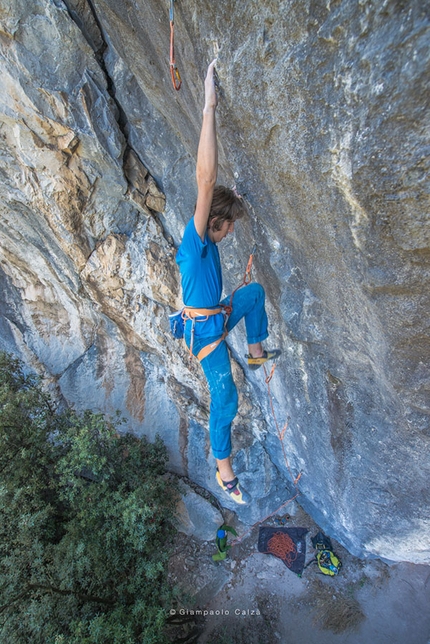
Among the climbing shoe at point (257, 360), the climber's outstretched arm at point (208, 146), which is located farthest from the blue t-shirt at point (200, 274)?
the climbing shoe at point (257, 360)

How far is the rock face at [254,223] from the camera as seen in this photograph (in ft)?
5.53

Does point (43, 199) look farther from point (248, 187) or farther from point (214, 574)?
point (214, 574)

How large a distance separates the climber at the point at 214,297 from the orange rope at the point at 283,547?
4.98 m

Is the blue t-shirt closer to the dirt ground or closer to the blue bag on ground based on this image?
the blue bag on ground

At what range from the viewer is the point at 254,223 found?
9.95 feet

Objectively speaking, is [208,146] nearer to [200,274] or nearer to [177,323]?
[200,274]

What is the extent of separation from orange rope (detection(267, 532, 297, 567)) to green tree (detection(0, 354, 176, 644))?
266 cm

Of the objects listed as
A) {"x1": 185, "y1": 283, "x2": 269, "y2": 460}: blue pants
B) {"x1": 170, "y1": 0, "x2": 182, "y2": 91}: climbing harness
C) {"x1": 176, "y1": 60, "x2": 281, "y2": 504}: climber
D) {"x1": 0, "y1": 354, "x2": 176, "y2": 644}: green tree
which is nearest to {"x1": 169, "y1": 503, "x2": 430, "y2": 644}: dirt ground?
{"x1": 0, "y1": 354, "x2": 176, "y2": 644}: green tree

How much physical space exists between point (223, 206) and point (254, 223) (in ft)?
2.33

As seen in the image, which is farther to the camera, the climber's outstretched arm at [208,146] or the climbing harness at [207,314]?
the climbing harness at [207,314]

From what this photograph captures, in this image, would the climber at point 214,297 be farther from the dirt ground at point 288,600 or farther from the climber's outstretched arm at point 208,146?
the dirt ground at point 288,600

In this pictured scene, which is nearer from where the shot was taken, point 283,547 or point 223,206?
point 223,206

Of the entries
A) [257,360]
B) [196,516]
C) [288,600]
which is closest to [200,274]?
[257,360]

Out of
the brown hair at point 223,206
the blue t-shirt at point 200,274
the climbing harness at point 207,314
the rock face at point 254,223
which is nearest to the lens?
the rock face at point 254,223
